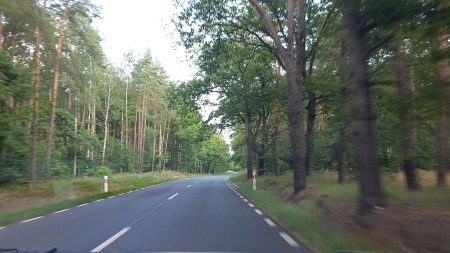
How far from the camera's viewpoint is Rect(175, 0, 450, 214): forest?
33.2ft

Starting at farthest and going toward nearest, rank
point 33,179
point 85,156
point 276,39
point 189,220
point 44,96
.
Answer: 1. point 85,156
2. point 33,179
3. point 44,96
4. point 276,39
5. point 189,220

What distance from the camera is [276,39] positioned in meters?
18.6

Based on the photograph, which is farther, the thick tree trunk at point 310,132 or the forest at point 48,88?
the thick tree trunk at point 310,132

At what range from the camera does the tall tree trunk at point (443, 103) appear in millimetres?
9453

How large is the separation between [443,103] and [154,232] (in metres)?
6.85

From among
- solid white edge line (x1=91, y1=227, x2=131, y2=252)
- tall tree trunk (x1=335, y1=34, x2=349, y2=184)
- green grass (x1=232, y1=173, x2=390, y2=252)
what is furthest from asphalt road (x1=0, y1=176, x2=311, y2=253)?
tall tree trunk (x1=335, y1=34, x2=349, y2=184)

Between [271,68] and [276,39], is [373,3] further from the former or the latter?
[271,68]

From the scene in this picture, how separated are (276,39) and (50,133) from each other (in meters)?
19.0

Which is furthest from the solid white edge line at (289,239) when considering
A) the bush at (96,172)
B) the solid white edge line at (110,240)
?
the bush at (96,172)

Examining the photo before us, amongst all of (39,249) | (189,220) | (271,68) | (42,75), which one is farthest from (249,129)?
(39,249)

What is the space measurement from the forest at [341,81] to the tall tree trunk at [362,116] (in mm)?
22

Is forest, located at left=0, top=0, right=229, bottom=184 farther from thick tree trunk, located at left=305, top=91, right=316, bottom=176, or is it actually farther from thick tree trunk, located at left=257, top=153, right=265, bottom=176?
thick tree trunk, located at left=305, top=91, right=316, bottom=176

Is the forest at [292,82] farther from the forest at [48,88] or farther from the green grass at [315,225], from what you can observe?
the green grass at [315,225]

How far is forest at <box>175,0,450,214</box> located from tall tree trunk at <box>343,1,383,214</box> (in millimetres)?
22
